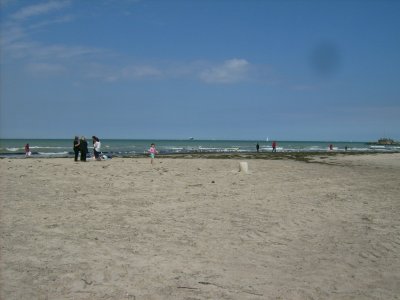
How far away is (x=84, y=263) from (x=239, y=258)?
251cm

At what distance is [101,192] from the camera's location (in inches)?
501

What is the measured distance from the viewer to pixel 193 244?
23.9 feet

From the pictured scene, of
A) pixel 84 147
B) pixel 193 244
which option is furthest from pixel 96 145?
pixel 193 244

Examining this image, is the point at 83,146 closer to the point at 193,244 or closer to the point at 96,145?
the point at 96,145

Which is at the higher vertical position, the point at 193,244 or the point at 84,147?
the point at 84,147

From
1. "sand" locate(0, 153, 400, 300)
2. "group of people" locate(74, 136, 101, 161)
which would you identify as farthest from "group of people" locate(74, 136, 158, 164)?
"sand" locate(0, 153, 400, 300)

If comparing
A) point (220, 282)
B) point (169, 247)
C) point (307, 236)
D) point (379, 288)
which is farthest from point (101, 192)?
point (379, 288)

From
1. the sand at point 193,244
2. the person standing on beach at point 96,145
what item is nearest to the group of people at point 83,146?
the person standing on beach at point 96,145

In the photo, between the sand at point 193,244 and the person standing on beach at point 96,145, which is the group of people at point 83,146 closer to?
→ the person standing on beach at point 96,145

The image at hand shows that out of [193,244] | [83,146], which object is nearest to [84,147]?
[83,146]

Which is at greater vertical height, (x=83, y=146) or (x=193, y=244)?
(x=83, y=146)

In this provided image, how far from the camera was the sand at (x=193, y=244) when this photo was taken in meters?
5.36

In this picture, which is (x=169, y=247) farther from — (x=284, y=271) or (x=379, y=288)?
(x=379, y=288)

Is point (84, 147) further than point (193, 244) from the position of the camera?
Yes
